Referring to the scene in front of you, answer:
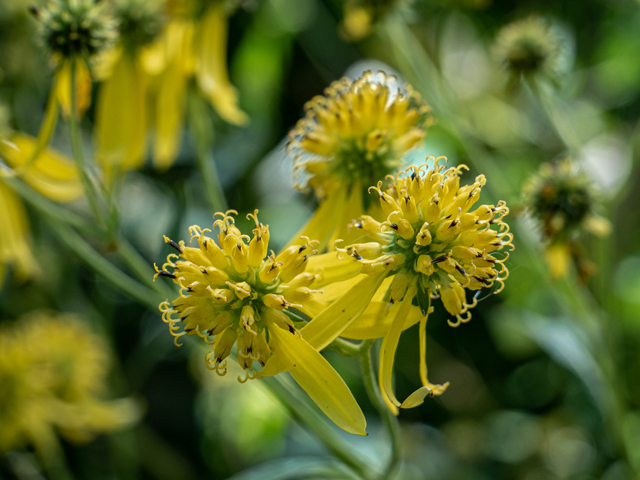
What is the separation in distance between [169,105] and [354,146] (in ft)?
2.17

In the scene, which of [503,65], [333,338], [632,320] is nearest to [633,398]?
[632,320]

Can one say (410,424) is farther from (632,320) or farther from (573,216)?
(573,216)

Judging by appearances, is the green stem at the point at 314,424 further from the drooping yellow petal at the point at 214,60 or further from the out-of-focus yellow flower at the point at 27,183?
the drooping yellow petal at the point at 214,60

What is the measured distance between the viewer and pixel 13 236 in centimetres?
154

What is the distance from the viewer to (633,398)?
162cm

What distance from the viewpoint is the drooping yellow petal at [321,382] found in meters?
0.76

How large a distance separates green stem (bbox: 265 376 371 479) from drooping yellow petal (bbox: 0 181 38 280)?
85 cm

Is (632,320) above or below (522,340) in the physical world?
below

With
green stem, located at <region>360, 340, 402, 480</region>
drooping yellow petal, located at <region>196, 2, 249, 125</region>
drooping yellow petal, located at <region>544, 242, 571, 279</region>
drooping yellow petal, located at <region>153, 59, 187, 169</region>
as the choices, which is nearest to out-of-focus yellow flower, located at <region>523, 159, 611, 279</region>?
drooping yellow petal, located at <region>544, 242, 571, 279</region>

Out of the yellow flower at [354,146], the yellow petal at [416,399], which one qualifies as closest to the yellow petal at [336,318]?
the yellow petal at [416,399]

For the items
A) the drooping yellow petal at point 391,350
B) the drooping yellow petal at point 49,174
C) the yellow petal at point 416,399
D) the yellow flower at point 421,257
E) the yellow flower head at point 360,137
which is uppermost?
the drooping yellow petal at point 49,174

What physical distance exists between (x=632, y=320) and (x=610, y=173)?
455 millimetres

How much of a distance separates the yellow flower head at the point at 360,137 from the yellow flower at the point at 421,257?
0.20m

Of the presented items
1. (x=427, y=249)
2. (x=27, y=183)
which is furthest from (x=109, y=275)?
(x=427, y=249)
